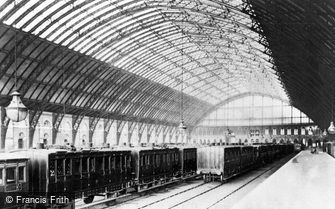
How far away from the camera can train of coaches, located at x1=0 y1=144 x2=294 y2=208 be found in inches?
562

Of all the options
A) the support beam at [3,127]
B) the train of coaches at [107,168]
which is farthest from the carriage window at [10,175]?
the support beam at [3,127]

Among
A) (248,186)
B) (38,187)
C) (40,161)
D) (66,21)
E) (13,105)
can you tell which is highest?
(66,21)

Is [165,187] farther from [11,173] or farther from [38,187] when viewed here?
[11,173]

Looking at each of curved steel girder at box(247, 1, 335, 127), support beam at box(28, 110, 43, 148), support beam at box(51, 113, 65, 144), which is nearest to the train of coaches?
curved steel girder at box(247, 1, 335, 127)

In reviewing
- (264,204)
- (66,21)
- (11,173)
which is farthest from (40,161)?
(66,21)

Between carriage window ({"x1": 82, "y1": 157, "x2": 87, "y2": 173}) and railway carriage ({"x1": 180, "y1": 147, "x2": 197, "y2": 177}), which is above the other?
carriage window ({"x1": 82, "y1": 157, "x2": 87, "y2": 173})

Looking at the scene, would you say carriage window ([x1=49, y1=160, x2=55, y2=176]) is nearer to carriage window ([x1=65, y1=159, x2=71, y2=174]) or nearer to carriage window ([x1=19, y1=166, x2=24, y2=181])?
carriage window ([x1=65, y1=159, x2=71, y2=174])

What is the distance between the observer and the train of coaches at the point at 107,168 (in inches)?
562

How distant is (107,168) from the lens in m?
21.0

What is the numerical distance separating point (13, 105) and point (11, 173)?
339 cm

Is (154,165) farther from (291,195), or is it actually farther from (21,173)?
(291,195)

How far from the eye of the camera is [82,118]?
4912cm

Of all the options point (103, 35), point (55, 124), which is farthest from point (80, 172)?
point (55, 124)

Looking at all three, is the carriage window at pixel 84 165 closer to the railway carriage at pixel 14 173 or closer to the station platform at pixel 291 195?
the railway carriage at pixel 14 173
